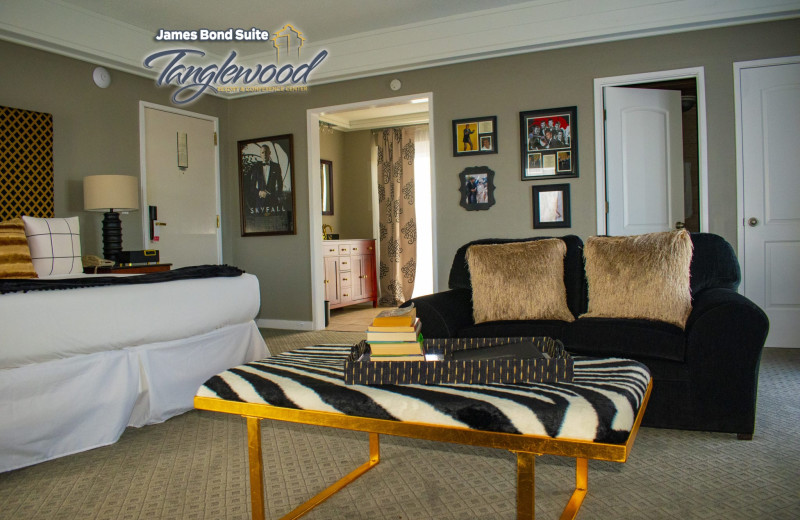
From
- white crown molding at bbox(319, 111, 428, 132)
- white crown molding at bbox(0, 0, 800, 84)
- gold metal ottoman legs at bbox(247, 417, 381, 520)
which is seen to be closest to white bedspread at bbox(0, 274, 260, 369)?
gold metal ottoman legs at bbox(247, 417, 381, 520)

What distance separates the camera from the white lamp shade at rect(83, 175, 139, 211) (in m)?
4.21

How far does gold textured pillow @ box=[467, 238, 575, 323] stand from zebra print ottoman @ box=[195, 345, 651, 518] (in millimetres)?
1173

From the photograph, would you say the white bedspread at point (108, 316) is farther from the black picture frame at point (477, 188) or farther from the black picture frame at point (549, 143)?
the black picture frame at point (549, 143)

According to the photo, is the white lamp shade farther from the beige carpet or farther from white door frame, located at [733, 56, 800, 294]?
white door frame, located at [733, 56, 800, 294]

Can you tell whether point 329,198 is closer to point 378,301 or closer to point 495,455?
point 378,301

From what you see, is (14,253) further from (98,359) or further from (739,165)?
(739,165)

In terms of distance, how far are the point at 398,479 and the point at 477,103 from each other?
3655 mm

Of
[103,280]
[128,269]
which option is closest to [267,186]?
[128,269]

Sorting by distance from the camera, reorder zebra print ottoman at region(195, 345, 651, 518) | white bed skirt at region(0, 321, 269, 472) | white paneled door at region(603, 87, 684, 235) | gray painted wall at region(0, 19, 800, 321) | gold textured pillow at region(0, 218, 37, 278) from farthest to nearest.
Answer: white paneled door at region(603, 87, 684, 235) → gray painted wall at region(0, 19, 800, 321) → gold textured pillow at region(0, 218, 37, 278) → white bed skirt at region(0, 321, 269, 472) → zebra print ottoman at region(195, 345, 651, 518)

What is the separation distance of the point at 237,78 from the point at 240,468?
449 cm

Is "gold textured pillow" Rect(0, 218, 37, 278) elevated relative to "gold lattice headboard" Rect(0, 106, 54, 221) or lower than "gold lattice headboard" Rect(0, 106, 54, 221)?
lower

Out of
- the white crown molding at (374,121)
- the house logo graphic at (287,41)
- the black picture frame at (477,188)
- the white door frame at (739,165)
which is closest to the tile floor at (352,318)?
the black picture frame at (477,188)

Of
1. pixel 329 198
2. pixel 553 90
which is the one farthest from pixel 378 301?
pixel 553 90

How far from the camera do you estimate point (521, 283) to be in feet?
9.46
